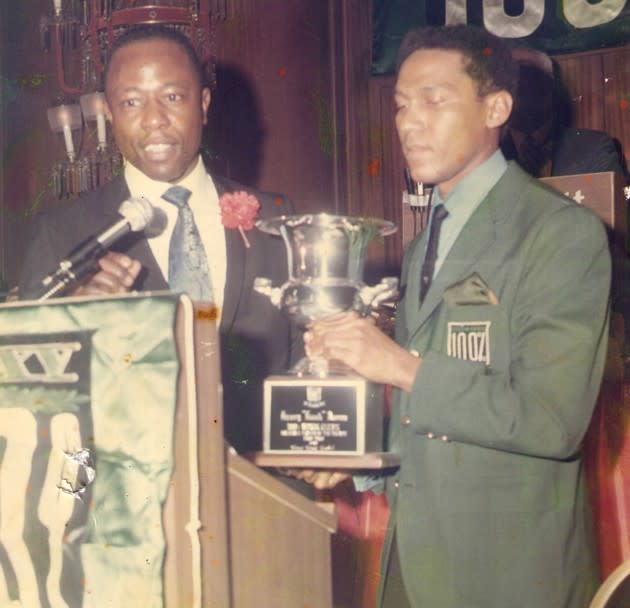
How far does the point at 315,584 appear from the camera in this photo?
107 centimetres

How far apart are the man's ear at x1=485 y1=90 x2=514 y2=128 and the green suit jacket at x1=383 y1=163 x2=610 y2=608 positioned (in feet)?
0.30

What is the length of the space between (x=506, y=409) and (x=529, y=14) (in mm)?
2546

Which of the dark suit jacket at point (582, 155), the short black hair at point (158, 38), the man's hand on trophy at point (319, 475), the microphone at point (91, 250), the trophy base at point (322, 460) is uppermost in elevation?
the short black hair at point (158, 38)

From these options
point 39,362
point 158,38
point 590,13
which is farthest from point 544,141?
point 39,362

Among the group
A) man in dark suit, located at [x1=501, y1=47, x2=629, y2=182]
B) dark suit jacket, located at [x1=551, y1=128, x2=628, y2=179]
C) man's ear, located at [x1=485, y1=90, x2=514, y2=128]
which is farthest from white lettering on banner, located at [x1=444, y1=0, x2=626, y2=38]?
man's ear, located at [x1=485, y1=90, x2=514, y2=128]

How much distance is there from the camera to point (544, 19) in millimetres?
3182

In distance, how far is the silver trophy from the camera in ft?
3.84

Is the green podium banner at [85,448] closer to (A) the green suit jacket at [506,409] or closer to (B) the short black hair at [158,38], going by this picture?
(A) the green suit jacket at [506,409]

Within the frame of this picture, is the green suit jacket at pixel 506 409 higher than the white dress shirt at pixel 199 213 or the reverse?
the reverse

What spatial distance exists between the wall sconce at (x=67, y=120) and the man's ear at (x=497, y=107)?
1.66 metres

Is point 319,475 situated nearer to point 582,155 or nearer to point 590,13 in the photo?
point 582,155

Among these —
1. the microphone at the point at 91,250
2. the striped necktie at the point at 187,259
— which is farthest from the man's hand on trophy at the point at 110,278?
the striped necktie at the point at 187,259

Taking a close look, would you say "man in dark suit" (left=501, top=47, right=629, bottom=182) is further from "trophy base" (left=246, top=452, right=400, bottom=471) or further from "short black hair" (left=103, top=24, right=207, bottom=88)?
"trophy base" (left=246, top=452, right=400, bottom=471)

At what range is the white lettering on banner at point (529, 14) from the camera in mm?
3115
